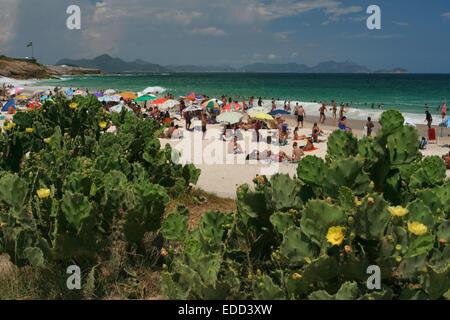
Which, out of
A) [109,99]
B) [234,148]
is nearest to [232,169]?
[234,148]

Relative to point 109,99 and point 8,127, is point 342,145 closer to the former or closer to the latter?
point 8,127

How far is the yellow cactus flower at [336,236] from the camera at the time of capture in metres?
2.59

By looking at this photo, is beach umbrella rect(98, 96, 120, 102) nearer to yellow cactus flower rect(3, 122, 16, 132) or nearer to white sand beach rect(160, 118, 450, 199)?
white sand beach rect(160, 118, 450, 199)

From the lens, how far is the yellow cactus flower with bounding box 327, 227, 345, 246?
2.59 meters

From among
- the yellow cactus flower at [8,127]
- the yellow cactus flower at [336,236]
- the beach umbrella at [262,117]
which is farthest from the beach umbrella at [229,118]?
the yellow cactus flower at [336,236]

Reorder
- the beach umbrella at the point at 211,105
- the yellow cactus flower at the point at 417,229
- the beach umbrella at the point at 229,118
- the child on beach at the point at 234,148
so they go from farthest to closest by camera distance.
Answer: the beach umbrella at the point at 211,105 < the beach umbrella at the point at 229,118 < the child on beach at the point at 234,148 < the yellow cactus flower at the point at 417,229

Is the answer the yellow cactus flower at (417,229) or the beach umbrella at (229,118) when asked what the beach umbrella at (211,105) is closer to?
the beach umbrella at (229,118)

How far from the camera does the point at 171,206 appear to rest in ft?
21.3

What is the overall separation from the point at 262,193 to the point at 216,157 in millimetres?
10096

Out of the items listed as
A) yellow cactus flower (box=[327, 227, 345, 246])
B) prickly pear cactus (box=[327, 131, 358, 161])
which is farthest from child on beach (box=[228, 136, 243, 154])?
yellow cactus flower (box=[327, 227, 345, 246])

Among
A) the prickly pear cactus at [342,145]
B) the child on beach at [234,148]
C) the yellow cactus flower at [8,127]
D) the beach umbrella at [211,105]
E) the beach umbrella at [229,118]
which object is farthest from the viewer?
the beach umbrella at [211,105]

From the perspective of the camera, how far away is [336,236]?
2.62 metres
